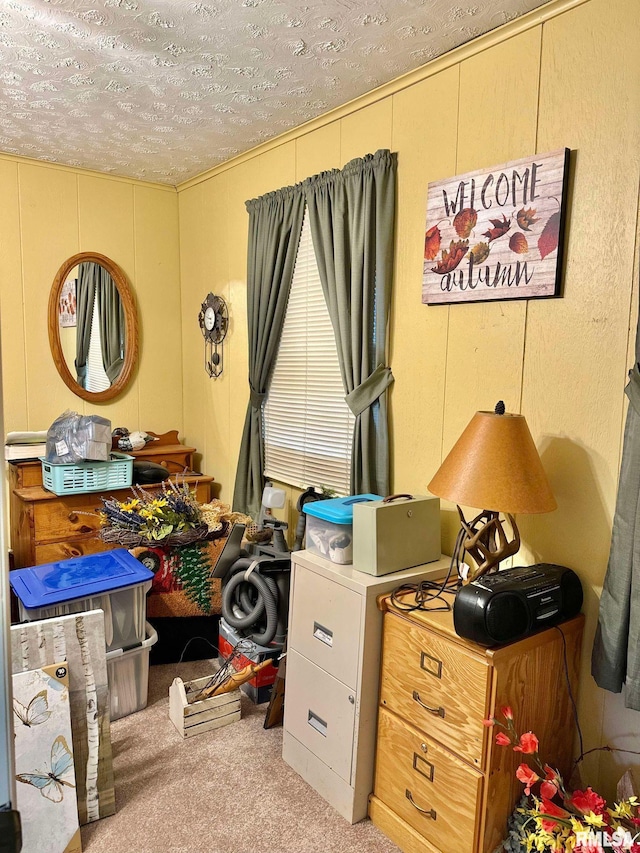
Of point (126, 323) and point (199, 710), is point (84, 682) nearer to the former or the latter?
point (199, 710)

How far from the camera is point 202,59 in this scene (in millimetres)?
2189

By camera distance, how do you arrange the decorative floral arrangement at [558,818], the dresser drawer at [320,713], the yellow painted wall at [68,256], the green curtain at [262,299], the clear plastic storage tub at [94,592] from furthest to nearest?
the yellow painted wall at [68,256]
the green curtain at [262,299]
the clear plastic storage tub at [94,592]
the dresser drawer at [320,713]
the decorative floral arrangement at [558,818]

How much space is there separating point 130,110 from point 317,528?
1995 millimetres

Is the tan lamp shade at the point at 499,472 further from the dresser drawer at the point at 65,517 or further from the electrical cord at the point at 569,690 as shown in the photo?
the dresser drawer at the point at 65,517

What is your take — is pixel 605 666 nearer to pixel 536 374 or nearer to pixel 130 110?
pixel 536 374

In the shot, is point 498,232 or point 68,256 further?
point 68,256

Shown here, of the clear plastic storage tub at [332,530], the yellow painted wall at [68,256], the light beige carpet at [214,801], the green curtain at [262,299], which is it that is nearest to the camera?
the light beige carpet at [214,801]

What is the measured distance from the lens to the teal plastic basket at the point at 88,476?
3.03 meters

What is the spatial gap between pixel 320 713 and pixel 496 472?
1.06 metres

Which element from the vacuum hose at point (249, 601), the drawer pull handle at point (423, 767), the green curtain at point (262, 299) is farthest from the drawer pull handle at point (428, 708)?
the green curtain at point (262, 299)

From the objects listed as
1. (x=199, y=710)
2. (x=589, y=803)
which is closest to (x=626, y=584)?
(x=589, y=803)

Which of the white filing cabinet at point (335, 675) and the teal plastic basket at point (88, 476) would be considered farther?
the teal plastic basket at point (88, 476)

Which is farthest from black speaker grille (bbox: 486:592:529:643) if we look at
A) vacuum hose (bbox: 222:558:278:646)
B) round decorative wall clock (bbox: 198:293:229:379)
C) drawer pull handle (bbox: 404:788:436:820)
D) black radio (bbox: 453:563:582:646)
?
round decorative wall clock (bbox: 198:293:229:379)

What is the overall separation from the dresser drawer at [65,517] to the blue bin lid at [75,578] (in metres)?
0.47
